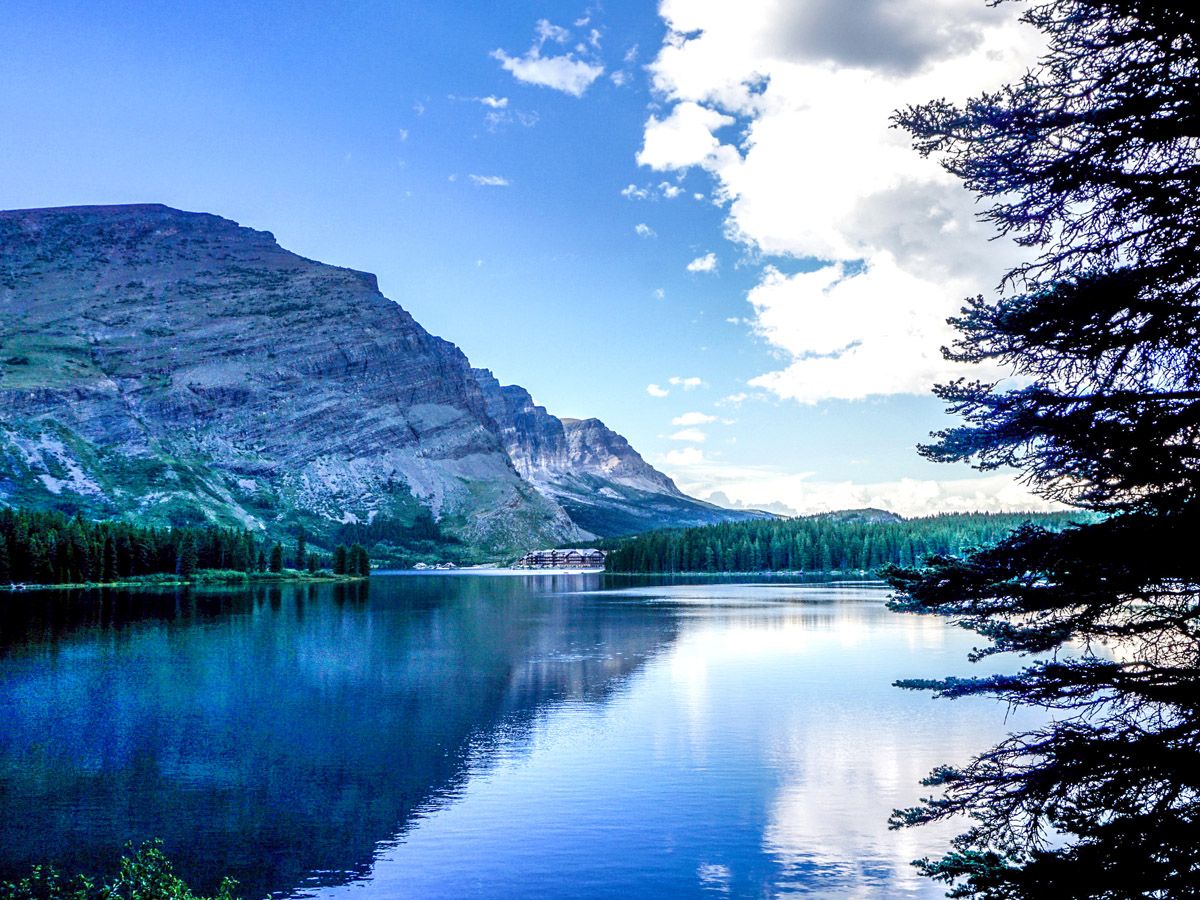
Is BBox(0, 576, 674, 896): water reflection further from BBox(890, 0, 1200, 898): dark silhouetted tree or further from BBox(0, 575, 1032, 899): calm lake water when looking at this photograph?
BBox(890, 0, 1200, 898): dark silhouetted tree

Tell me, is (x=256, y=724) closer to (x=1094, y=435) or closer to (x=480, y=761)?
(x=480, y=761)

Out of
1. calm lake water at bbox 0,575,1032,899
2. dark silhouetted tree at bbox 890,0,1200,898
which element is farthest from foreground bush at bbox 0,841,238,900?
dark silhouetted tree at bbox 890,0,1200,898

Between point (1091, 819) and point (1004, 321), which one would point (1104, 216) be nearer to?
point (1004, 321)

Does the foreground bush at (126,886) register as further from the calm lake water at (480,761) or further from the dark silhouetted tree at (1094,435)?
the dark silhouetted tree at (1094,435)

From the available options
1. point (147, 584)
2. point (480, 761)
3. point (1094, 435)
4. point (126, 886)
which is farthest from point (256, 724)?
point (147, 584)

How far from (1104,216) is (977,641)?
7409cm

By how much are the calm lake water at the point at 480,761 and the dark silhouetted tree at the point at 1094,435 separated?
12235mm

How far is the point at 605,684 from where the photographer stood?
56344 millimetres

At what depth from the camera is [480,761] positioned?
3575 centimetres

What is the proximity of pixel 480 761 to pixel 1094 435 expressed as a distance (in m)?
29.2

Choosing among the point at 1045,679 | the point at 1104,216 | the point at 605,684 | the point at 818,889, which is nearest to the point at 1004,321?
the point at 1104,216

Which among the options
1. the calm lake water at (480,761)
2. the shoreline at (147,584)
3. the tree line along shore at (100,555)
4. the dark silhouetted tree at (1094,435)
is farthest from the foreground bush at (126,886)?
the tree line along shore at (100,555)

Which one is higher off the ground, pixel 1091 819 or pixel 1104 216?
pixel 1104 216

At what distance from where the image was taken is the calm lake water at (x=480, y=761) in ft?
80.3
